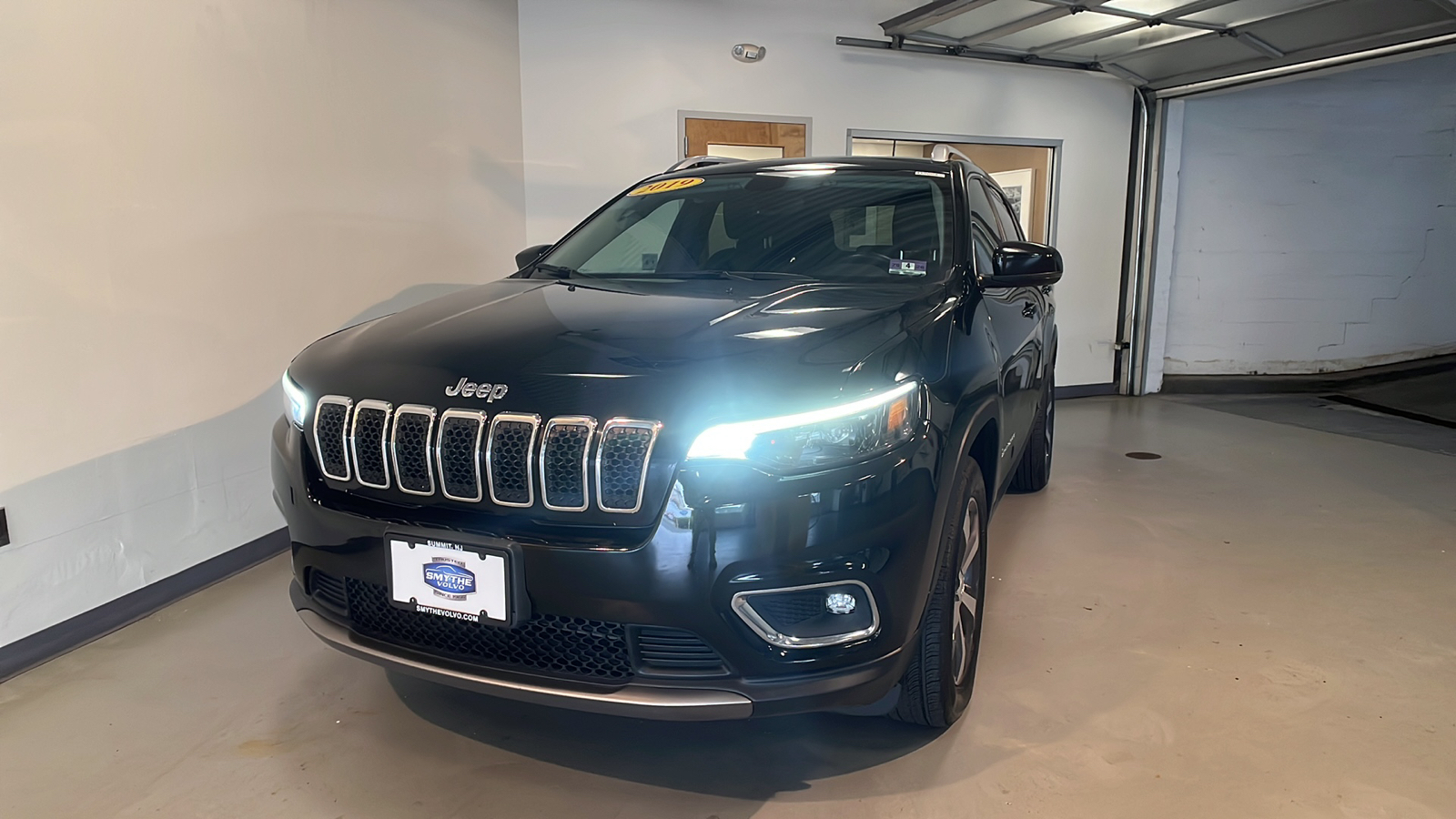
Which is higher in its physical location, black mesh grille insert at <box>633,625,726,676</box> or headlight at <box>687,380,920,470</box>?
headlight at <box>687,380,920,470</box>

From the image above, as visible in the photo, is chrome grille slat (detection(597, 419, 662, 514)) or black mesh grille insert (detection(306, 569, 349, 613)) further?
black mesh grille insert (detection(306, 569, 349, 613))

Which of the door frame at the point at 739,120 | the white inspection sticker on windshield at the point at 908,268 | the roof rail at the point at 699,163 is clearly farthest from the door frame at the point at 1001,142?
the white inspection sticker on windshield at the point at 908,268

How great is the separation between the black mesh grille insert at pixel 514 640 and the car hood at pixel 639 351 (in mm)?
395

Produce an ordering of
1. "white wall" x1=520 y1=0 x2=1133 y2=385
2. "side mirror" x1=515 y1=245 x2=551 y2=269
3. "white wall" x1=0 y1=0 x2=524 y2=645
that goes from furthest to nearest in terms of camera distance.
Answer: "white wall" x1=520 y1=0 x2=1133 y2=385 < "side mirror" x1=515 y1=245 x2=551 y2=269 < "white wall" x1=0 y1=0 x2=524 y2=645

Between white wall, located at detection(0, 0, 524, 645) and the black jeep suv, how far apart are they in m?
1.08

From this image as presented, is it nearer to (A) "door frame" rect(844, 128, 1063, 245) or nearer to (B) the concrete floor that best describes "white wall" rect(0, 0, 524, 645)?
(B) the concrete floor

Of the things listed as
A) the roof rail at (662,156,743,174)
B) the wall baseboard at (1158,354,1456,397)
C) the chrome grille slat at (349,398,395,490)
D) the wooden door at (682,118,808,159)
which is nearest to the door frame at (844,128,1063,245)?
the wooden door at (682,118,808,159)

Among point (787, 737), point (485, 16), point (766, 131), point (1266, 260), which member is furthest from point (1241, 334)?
point (787, 737)

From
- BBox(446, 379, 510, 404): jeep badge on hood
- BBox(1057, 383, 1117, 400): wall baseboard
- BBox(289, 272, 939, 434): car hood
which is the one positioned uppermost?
BBox(289, 272, 939, 434): car hood

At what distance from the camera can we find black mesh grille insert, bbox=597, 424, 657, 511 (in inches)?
58.7

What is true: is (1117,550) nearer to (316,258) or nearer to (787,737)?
(787,737)

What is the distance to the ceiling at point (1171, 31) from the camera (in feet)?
15.4

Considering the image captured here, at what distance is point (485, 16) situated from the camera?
4730 millimetres

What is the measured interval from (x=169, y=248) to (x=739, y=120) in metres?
3.68
